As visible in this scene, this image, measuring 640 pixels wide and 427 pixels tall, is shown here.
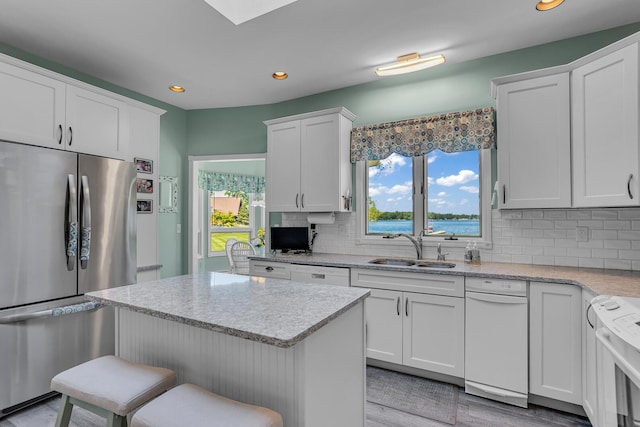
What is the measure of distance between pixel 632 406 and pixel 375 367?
1.93 metres

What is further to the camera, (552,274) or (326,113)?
(326,113)

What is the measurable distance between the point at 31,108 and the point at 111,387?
2.14 m

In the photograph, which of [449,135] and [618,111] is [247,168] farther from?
[618,111]

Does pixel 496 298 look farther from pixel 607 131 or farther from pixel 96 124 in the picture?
pixel 96 124

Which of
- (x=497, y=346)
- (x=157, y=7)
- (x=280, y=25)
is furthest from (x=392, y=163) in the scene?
(x=157, y=7)

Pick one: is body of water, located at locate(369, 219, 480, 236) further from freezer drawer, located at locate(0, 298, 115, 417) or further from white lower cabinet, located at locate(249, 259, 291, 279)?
freezer drawer, located at locate(0, 298, 115, 417)

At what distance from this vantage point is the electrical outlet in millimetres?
2541

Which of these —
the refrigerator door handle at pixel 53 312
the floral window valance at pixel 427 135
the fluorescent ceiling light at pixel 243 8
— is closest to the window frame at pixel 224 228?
the floral window valance at pixel 427 135

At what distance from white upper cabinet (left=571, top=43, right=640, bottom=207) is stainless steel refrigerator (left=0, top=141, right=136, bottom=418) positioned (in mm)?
3535

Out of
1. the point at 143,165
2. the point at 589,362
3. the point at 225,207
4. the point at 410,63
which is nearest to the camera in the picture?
the point at 589,362

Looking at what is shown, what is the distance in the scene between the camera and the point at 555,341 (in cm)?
212

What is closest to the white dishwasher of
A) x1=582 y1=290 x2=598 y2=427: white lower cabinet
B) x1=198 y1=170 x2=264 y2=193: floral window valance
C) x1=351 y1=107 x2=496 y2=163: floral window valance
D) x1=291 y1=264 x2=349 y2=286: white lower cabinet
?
x1=582 y1=290 x2=598 y2=427: white lower cabinet

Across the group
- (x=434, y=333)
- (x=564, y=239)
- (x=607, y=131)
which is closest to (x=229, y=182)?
(x=434, y=333)

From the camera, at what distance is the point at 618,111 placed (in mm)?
2057
